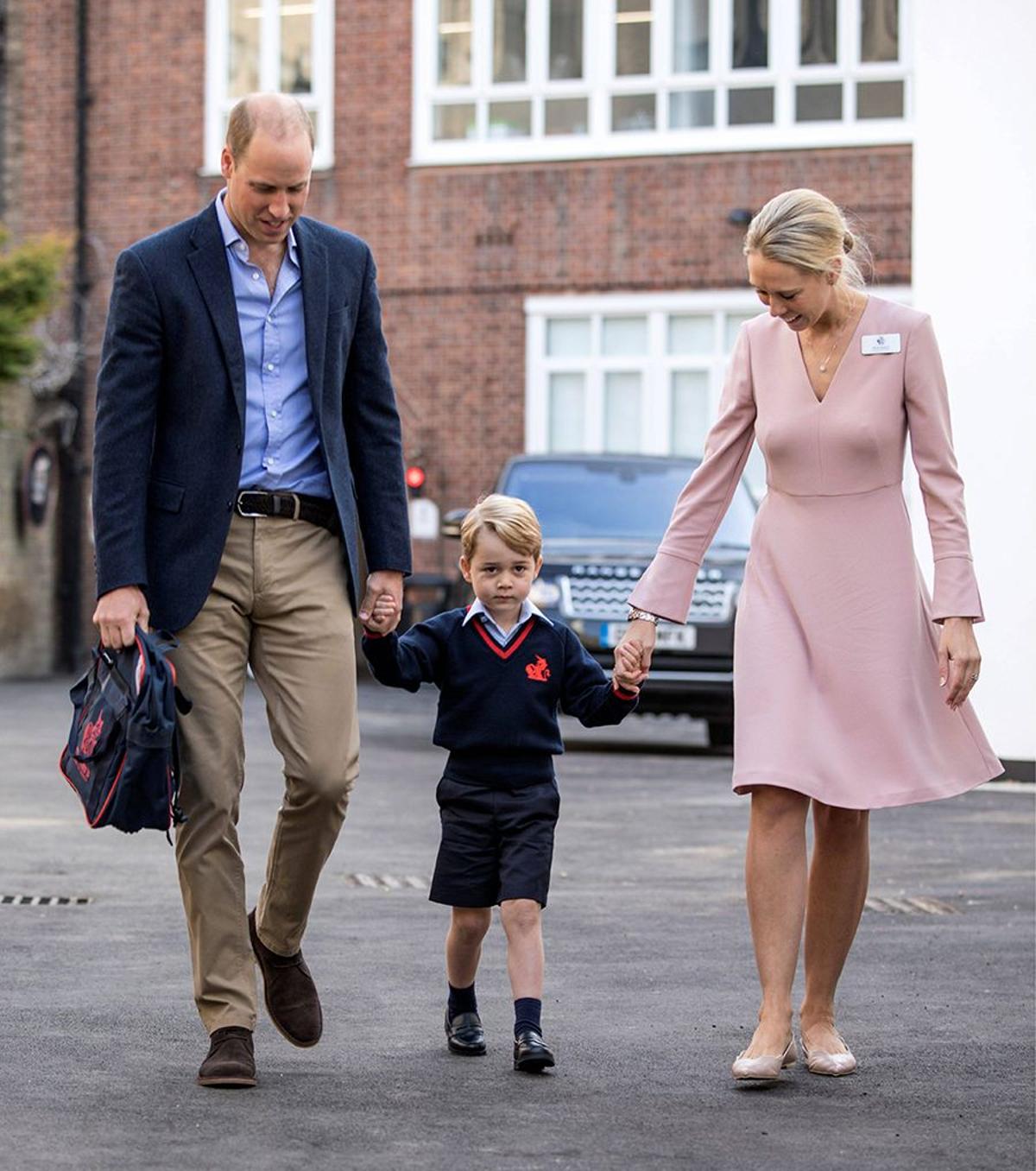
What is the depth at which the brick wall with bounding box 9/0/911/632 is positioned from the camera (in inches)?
973

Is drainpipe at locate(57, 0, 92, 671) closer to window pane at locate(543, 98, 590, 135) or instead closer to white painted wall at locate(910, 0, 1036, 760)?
window pane at locate(543, 98, 590, 135)

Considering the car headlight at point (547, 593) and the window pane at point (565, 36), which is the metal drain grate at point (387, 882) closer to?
the car headlight at point (547, 593)

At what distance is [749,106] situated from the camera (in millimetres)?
24766

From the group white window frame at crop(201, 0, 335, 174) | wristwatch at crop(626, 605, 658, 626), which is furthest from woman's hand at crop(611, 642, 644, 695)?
white window frame at crop(201, 0, 335, 174)

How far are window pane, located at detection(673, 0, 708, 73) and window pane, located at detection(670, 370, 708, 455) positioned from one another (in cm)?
304

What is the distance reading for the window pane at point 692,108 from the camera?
24.9m

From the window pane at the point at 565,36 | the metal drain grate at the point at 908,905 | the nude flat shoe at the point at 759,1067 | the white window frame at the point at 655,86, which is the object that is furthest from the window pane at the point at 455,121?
the nude flat shoe at the point at 759,1067

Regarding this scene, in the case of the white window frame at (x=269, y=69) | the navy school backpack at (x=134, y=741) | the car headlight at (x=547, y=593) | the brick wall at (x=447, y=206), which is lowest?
the navy school backpack at (x=134, y=741)

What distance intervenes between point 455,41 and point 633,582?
1225 centimetres

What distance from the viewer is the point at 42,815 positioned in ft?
37.1

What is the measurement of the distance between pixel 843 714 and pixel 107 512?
5.54 feet

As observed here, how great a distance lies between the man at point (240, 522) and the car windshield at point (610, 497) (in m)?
10.1

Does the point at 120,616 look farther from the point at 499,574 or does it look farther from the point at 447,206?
the point at 447,206

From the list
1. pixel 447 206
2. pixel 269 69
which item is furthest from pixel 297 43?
pixel 447 206
